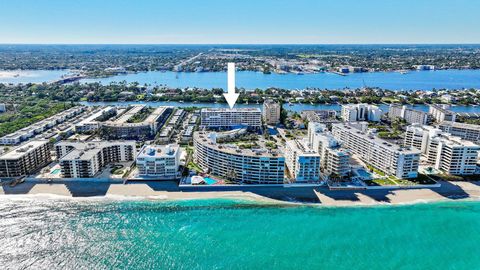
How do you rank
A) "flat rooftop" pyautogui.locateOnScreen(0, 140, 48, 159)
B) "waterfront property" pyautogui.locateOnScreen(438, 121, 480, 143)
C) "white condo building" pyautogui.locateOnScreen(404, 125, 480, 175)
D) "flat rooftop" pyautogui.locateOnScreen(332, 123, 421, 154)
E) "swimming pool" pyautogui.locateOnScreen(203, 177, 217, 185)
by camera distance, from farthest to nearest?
"waterfront property" pyautogui.locateOnScreen(438, 121, 480, 143) → "white condo building" pyautogui.locateOnScreen(404, 125, 480, 175) → "flat rooftop" pyautogui.locateOnScreen(332, 123, 421, 154) → "flat rooftop" pyautogui.locateOnScreen(0, 140, 48, 159) → "swimming pool" pyautogui.locateOnScreen(203, 177, 217, 185)

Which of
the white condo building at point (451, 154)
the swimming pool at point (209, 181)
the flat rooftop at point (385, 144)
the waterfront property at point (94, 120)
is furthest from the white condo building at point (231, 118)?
the white condo building at point (451, 154)

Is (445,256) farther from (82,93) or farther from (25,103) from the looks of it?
(82,93)

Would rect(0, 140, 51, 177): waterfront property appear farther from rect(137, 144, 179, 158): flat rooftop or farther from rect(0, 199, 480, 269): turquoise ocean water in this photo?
rect(137, 144, 179, 158): flat rooftop

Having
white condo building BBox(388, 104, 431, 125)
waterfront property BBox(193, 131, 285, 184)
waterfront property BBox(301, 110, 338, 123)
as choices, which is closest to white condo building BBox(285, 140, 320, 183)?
waterfront property BBox(193, 131, 285, 184)

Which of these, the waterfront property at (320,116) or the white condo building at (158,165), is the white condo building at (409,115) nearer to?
the waterfront property at (320,116)

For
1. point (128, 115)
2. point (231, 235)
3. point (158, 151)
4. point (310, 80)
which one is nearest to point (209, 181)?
point (158, 151)

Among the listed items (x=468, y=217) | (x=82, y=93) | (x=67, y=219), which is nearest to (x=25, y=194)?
(x=67, y=219)
